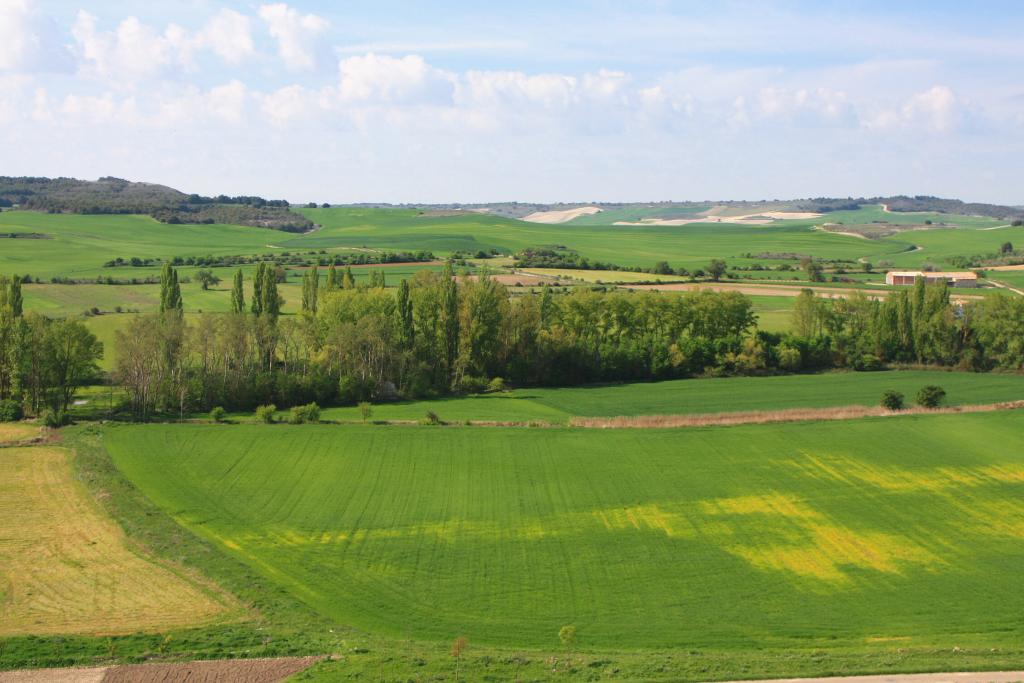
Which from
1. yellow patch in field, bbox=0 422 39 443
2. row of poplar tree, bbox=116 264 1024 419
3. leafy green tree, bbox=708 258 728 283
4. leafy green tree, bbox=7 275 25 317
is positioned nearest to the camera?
yellow patch in field, bbox=0 422 39 443

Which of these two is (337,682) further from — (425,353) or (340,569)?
(425,353)

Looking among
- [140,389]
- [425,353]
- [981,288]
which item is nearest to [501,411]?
[425,353]

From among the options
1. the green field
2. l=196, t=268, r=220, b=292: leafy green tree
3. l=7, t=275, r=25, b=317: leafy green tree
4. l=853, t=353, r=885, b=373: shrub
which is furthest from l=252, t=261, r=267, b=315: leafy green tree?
the green field

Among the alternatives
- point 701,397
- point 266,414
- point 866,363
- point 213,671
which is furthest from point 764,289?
point 213,671

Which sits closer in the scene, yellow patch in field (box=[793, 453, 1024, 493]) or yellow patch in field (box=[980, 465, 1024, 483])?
yellow patch in field (box=[793, 453, 1024, 493])

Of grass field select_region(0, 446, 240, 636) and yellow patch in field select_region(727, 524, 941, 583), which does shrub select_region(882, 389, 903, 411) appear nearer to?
yellow patch in field select_region(727, 524, 941, 583)

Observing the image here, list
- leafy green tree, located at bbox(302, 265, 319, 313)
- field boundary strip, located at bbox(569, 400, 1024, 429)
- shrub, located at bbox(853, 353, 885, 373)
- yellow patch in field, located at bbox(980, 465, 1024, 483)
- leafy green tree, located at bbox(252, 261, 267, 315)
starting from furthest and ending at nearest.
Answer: leafy green tree, located at bbox(302, 265, 319, 313)
shrub, located at bbox(853, 353, 885, 373)
leafy green tree, located at bbox(252, 261, 267, 315)
field boundary strip, located at bbox(569, 400, 1024, 429)
yellow patch in field, located at bbox(980, 465, 1024, 483)

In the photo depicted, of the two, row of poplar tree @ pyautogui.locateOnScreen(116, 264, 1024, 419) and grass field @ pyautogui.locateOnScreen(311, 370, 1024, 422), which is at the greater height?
row of poplar tree @ pyautogui.locateOnScreen(116, 264, 1024, 419)
